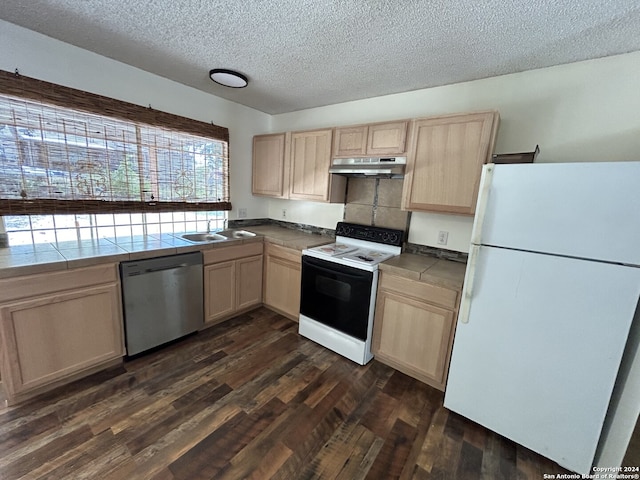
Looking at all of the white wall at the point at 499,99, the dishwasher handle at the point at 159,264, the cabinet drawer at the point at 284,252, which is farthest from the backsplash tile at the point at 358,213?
the dishwasher handle at the point at 159,264

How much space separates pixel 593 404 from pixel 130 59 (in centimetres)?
390

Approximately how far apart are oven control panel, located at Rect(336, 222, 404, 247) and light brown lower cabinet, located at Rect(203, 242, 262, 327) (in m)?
0.98

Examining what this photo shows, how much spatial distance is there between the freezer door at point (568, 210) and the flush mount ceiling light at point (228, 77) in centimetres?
218

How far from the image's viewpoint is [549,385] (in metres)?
1.47

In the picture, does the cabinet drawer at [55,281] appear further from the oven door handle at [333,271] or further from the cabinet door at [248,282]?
the oven door handle at [333,271]

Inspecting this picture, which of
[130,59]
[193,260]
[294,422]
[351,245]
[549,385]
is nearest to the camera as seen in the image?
[549,385]

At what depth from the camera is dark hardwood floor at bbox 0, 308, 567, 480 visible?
1.41 m

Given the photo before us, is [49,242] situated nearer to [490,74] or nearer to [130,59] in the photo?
[130,59]

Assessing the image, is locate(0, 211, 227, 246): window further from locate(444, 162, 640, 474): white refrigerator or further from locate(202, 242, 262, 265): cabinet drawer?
locate(444, 162, 640, 474): white refrigerator

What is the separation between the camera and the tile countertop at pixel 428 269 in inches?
74.9

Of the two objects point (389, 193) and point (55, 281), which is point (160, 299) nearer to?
point (55, 281)

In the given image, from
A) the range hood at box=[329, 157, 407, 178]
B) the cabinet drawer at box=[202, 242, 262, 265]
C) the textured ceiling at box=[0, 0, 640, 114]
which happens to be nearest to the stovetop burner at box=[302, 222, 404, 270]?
the range hood at box=[329, 157, 407, 178]

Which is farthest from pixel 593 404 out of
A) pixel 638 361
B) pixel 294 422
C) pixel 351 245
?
pixel 351 245

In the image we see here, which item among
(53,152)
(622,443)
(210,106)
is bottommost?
(622,443)
